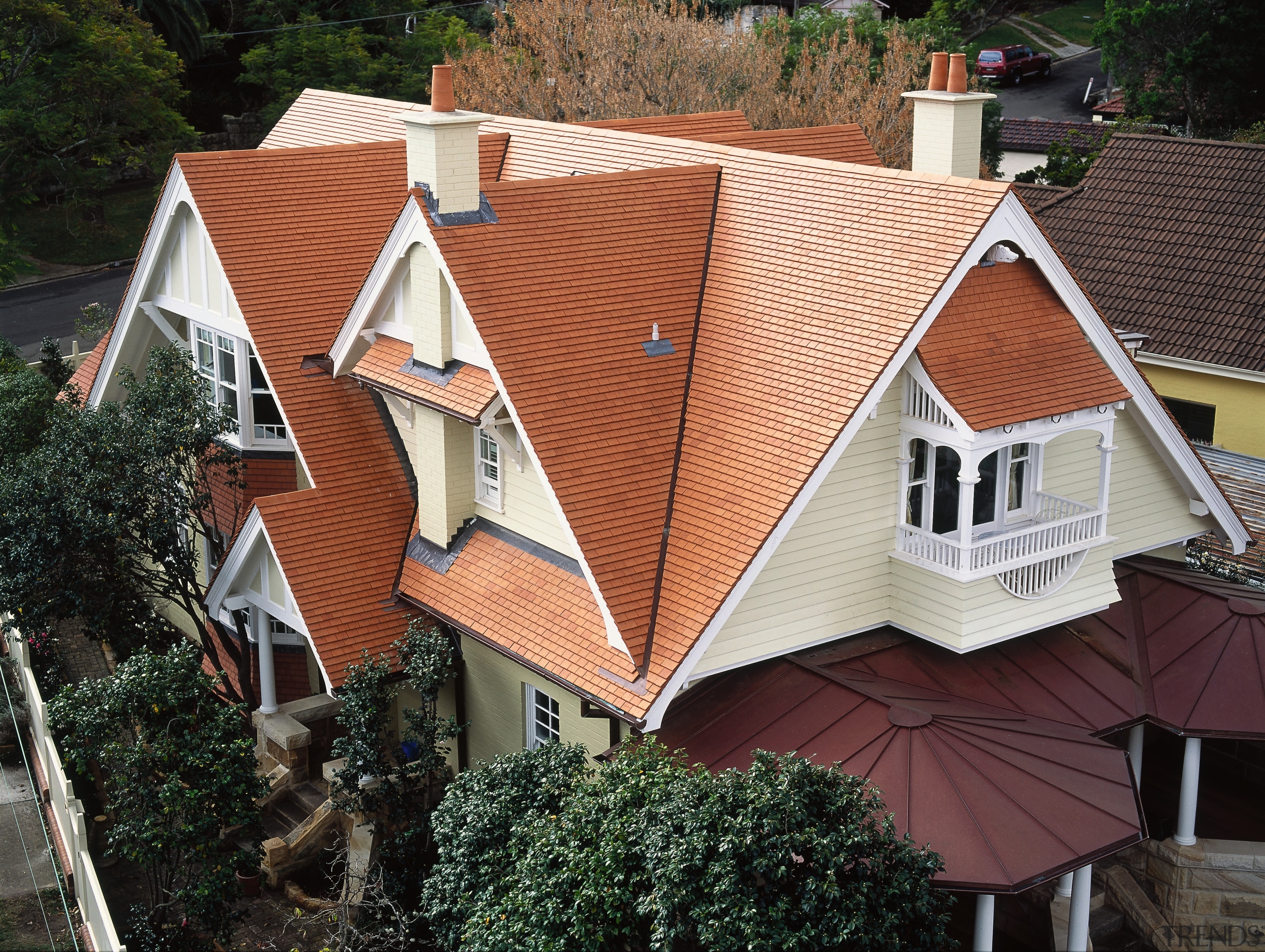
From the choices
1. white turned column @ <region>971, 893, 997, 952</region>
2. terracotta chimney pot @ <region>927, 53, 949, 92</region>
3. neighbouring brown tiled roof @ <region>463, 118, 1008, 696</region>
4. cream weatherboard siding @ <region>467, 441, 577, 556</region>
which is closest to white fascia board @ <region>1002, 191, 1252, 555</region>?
neighbouring brown tiled roof @ <region>463, 118, 1008, 696</region>

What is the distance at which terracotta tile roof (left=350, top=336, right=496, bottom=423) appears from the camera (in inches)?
740

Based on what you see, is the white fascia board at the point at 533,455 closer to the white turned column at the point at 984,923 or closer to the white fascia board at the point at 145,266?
the white turned column at the point at 984,923

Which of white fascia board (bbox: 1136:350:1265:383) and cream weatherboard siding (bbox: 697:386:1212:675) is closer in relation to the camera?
cream weatherboard siding (bbox: 697:386:1212:675)

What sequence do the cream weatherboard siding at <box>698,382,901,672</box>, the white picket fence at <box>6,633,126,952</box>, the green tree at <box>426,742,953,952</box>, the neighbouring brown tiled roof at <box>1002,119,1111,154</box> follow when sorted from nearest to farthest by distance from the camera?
the green tree at <box>426,742,953,952</box> → the white picket fence at <box>6,633,126,952</box> → the cream weatherboard siding at <box>698,382,901,672</box> → the neighbouring brown tiled roof at <box>1002,119,1111,154</box>

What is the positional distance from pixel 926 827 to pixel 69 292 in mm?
50740

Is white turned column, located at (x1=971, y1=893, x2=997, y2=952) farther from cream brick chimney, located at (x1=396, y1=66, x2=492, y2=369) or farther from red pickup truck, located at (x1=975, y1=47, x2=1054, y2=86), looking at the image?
red pickup truck, located at (x1=975, y1=47, x2=1054, y2=86)

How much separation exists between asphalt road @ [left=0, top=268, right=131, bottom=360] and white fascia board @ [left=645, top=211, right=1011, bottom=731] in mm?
37785

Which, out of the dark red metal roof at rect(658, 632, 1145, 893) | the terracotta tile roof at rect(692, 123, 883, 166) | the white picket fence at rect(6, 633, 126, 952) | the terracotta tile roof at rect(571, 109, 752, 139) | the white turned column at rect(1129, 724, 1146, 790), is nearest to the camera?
the dark red metal roof at rect(658, 632, 1145, 893)

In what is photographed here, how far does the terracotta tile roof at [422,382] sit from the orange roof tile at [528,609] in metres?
2.31

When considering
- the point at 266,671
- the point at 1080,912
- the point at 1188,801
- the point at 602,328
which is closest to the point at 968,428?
the point at 602,328

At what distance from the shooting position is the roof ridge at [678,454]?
1656 centimetres

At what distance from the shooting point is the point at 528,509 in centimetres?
1950

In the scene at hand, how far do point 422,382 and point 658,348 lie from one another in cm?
368

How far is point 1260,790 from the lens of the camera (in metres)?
21.6
